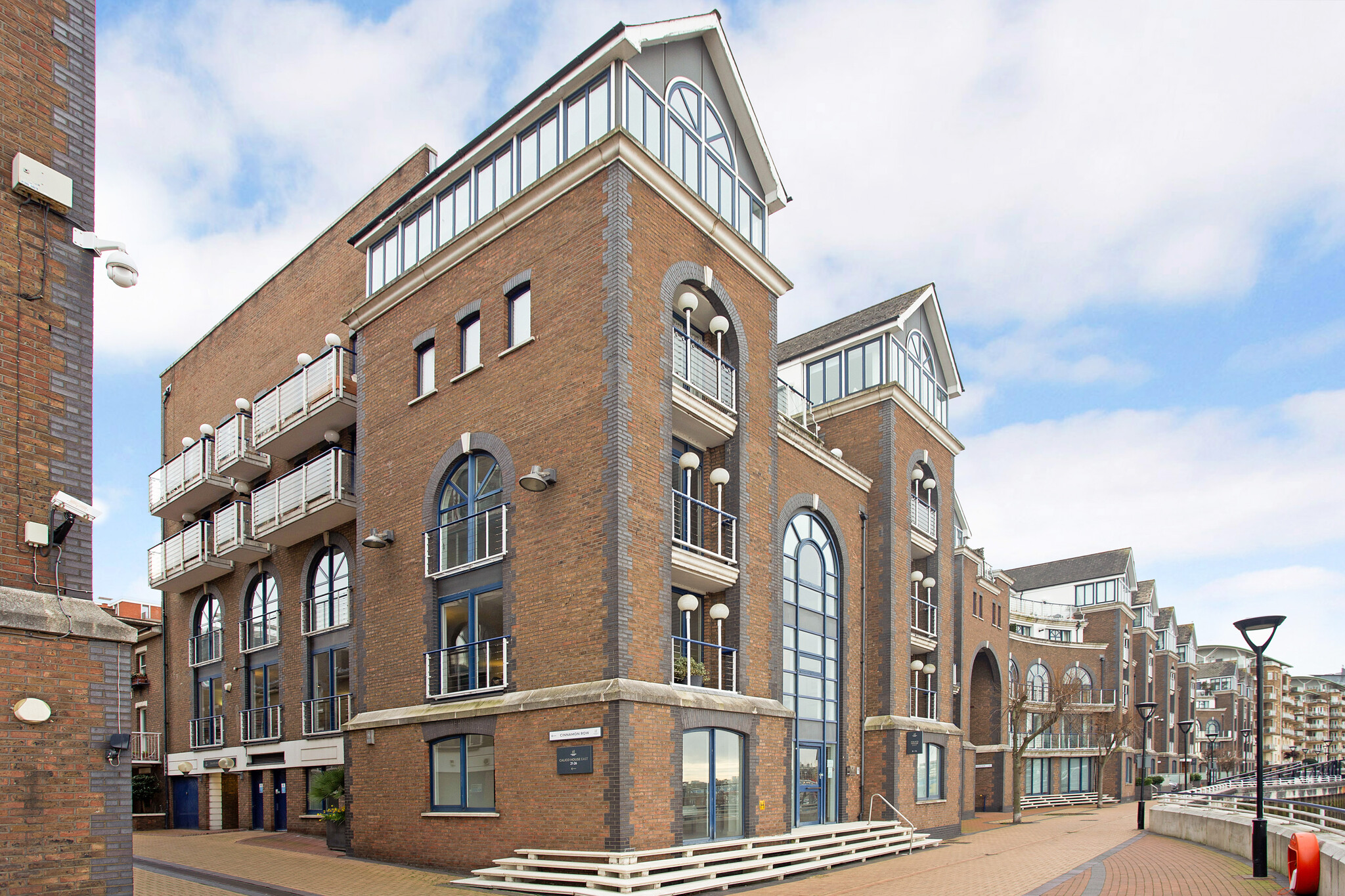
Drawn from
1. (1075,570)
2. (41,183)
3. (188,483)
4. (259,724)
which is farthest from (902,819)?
(1075,570)

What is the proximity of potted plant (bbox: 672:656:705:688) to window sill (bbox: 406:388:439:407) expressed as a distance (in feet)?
22.5

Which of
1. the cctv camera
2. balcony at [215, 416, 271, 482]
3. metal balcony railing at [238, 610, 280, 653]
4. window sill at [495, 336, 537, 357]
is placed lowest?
metal balcony railing at [238, 610, 280, 653]

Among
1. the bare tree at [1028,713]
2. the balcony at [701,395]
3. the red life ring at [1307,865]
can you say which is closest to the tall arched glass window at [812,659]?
the balcony at [701,395]

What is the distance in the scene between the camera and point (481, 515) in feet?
55.3

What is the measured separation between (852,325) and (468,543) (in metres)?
14.9

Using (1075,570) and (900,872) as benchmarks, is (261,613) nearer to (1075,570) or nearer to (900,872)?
(900,872)

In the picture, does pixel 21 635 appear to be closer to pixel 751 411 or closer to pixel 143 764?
pixel 751 411

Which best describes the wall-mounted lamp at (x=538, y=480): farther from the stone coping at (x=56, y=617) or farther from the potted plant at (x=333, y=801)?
the potted plant at (x=333, y=801)

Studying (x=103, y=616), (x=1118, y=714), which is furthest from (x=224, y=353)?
(x=1118, y=714)

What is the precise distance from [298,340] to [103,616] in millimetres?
18319

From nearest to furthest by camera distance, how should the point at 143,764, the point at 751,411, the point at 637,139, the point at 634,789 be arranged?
the point at 634,789
the point at 637,139
the point at 751,411
the point at 143,764

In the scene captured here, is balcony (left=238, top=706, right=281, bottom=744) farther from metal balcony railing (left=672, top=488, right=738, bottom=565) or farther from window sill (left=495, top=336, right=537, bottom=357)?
metal balcony railing (left=672, top=488, right=738, bottom=565)

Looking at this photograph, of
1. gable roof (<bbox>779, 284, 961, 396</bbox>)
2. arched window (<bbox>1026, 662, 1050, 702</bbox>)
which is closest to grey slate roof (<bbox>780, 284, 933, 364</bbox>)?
gable roof (<bbox>779, 284, 961, 396</bbox>)

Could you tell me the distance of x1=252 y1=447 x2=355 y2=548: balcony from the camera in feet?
68.6
